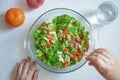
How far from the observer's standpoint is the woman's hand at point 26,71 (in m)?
1.29

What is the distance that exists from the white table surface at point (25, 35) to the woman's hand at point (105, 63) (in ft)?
0.29

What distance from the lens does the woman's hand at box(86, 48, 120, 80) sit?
1167mm

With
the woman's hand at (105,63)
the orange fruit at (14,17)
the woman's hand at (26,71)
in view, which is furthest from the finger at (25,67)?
the woman's hand at (105,63)

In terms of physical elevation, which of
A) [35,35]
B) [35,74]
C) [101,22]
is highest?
[101,22]

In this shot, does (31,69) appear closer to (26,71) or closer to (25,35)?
(26,71)

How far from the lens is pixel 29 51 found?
131 cm

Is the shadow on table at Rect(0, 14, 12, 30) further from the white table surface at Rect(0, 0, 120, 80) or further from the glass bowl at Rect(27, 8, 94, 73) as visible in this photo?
the glass bowl at Rect(27, 8, 94, 73)

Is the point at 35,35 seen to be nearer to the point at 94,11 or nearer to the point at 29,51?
the point at 29,51

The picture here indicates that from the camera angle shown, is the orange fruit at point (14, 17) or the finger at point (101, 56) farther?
the orange fruit at point (14, 17)

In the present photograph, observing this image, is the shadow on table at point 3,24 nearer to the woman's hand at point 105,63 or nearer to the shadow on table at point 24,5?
the shadow on table at point 24,5

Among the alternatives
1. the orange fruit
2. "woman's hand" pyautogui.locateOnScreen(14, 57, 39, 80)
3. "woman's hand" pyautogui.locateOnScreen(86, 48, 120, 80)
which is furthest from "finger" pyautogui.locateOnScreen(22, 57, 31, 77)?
"woman's hand" pyautogui.locateOnScreen(86, 48, 120, 80)

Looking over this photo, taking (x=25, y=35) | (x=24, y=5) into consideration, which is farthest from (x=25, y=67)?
(x=24, y=5)

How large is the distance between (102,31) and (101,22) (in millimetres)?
38

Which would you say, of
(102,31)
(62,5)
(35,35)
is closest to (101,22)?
(102,31)
